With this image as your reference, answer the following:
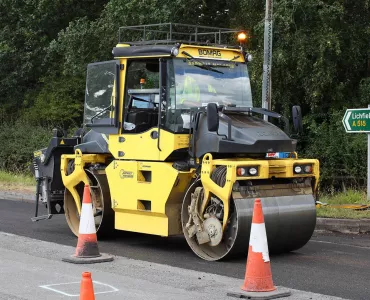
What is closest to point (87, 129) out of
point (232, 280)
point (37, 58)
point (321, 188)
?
point (232, 280)

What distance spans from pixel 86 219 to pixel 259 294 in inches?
113

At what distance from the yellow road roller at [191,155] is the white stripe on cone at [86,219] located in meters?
1.32

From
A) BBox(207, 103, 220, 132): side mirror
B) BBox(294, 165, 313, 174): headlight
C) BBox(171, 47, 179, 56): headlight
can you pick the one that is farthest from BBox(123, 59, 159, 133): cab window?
BBox(294, 165, 313, 174): headlight

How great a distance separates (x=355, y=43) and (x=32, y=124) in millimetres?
14761

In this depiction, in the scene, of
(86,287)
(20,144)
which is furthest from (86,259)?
(20,144)

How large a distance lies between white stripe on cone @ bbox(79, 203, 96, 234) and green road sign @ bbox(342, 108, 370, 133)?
7.39m

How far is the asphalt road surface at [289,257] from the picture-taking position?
835cm

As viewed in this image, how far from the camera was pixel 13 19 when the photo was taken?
30609mm

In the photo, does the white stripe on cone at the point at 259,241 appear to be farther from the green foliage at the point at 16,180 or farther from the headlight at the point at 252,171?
the green foliage at the point at 16,180

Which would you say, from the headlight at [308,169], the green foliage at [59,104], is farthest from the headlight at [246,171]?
the green foliage at [59,104]

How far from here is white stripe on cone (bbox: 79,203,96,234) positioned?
30.4 ft

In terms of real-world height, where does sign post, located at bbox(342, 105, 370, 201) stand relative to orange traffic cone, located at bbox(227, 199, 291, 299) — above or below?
above

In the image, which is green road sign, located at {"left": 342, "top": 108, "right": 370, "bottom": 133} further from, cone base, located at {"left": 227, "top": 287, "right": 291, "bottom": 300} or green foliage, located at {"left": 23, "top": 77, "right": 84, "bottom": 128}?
green foliage, located at {"left": 23, "top": 77, "right": 84, "bottom": 128}

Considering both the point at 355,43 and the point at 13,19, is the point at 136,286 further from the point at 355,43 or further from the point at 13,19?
the point at 13,19
